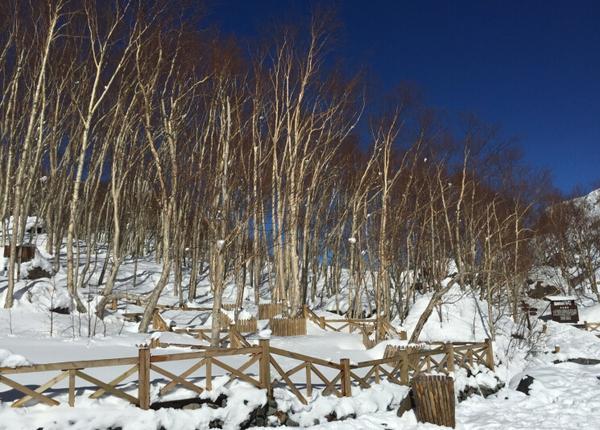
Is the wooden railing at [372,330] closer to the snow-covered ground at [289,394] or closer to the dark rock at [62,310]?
the snow-covered ground at [289,394]

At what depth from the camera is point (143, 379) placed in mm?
8219

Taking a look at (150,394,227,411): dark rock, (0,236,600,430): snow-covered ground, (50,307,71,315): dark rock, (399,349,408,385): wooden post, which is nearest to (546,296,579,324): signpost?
(0,236,600,430): snow-covered ground

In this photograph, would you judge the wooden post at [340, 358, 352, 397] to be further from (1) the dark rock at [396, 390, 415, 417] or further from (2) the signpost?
(2) the signpost

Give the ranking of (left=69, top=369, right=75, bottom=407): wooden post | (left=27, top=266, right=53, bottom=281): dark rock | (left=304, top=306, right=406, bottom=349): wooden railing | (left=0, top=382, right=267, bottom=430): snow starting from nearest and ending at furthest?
(left=0, top=382, right=267, bottom=430): snow, (left=69, top=369, right=75, bottom=407): wooden post, (left=304, top=306, right=406, bottom=349): wooden railing, (left=27, top=266, right=53, bottom=281): dark rock

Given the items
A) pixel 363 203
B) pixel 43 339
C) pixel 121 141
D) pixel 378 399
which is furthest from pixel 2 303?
pixel 363 203

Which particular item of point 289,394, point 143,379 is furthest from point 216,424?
point 289,394

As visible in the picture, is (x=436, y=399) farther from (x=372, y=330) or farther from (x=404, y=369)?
(x=372, y=330)

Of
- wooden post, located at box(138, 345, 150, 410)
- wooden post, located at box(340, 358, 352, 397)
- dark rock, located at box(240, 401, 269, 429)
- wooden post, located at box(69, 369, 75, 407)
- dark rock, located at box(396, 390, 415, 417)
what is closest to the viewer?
wooden post, located at box(69, 369, 75, 407)

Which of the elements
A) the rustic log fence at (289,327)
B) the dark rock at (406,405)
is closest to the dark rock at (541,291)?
the rustic log fence at (289,327)

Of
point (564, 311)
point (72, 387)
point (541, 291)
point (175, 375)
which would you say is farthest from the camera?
point (541, 291)

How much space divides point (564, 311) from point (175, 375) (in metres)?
35.8

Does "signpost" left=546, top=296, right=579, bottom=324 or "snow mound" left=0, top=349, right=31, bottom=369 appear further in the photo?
"signpost" left=546, top=296, right=579, bottom=324

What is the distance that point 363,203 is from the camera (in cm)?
2948

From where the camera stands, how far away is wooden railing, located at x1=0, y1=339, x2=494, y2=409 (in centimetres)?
752
